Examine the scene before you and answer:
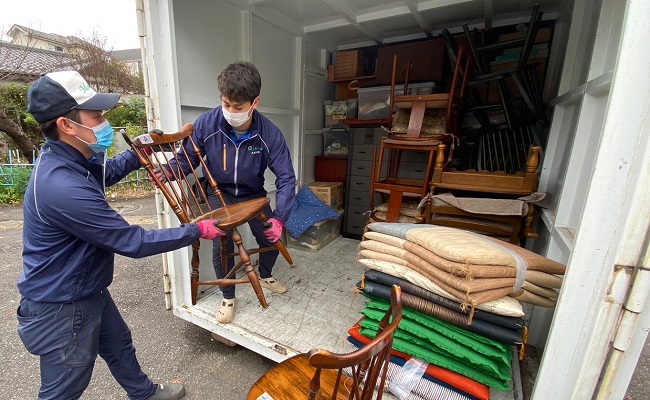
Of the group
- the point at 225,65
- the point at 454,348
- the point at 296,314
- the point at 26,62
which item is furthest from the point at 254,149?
the point at 26,62

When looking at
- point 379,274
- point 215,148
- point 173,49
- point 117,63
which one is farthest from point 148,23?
point 117,63

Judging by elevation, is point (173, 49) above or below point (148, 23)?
below

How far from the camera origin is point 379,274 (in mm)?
1503

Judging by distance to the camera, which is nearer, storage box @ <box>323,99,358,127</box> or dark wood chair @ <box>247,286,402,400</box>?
dark wood chair @ <box>247,286,402,400</box>

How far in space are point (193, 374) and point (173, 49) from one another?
7.02 feet

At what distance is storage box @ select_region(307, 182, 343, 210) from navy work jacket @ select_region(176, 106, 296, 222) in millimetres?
1469

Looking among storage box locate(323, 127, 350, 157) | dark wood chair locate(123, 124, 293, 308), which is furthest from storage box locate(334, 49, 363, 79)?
dark wood chair locate(123, 124, 293, 308)

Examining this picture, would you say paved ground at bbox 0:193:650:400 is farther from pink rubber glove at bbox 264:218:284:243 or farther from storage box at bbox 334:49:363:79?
storage box at bbox 334:49:363:79

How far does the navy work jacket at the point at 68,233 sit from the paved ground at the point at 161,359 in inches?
38.9

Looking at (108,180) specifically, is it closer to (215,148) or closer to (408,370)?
(215,148)

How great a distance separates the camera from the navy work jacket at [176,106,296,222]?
191 centimetres

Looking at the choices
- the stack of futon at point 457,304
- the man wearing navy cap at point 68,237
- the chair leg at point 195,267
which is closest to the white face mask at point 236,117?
the man wearing navy cap at point 68,237

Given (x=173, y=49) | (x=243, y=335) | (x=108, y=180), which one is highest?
(x=173, y=49)

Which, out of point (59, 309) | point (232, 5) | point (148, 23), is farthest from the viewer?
point (232, 5)
